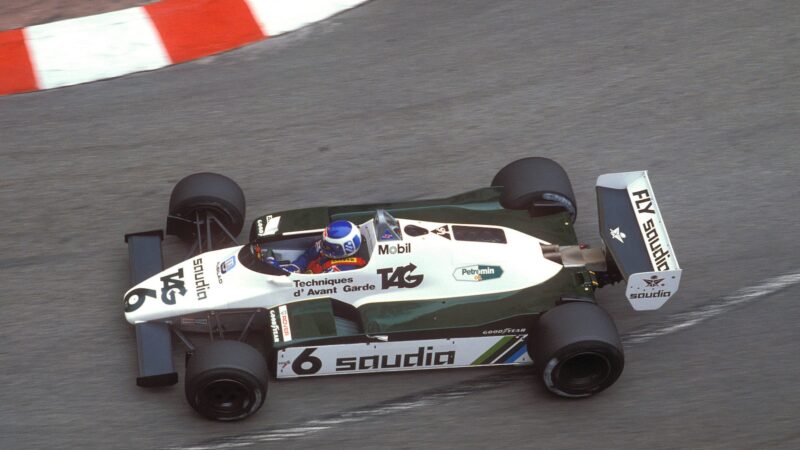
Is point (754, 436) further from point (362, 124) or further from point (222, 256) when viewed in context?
point (362, 124)

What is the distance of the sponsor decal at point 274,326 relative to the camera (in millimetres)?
6895

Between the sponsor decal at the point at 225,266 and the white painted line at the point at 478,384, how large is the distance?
3.55 ft

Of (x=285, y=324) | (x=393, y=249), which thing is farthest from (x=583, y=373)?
(x=285, y=324)

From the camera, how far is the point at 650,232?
7.35 metres

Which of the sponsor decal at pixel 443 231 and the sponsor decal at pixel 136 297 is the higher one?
the sponsor decal at pixel 443 231

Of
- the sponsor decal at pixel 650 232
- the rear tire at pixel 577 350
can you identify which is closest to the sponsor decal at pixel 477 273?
the rear tire at pixel 577 350

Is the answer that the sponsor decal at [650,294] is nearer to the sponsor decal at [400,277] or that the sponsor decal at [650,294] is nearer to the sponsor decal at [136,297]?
the sponsor decal at [400,277]

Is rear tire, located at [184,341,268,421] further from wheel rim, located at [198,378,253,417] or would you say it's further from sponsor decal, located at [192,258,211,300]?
sponsor decal, located at [192,258,211,300]

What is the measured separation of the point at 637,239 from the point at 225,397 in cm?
284

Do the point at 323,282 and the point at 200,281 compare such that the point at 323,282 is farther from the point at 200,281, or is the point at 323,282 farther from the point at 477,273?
the point at 477,273

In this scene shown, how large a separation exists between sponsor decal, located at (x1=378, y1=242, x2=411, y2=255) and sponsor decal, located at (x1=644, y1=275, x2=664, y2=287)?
4.92 feet

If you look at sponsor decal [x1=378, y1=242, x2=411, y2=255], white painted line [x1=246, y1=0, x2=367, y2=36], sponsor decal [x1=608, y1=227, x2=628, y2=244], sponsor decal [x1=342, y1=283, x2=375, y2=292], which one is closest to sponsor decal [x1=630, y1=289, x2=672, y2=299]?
sponsor decal [x1=608, y1=227, x2=628, y2=244]

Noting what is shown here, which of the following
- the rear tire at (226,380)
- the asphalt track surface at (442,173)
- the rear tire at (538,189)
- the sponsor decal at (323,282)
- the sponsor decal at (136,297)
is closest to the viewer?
the rear tire at (226,380)

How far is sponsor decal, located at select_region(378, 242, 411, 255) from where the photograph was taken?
7.13 m
